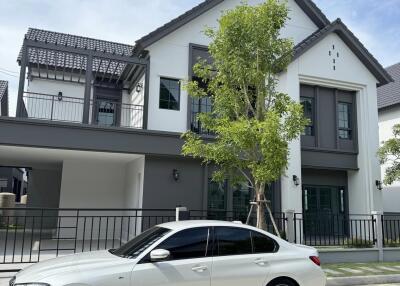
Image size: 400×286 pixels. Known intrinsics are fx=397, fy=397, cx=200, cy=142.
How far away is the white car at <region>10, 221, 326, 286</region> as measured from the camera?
5109mm

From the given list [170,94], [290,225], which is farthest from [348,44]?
[290,225]

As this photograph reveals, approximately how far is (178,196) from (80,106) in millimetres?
6144

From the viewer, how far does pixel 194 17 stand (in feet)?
47.5

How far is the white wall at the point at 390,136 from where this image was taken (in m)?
18.9

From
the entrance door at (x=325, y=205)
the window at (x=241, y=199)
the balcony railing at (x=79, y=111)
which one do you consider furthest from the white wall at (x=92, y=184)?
the entrance door at (x=325, y=205)

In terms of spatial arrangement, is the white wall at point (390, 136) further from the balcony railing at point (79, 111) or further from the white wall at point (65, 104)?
the balcony railing at point (79, 111)

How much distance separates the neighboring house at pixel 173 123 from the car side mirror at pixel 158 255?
697cm

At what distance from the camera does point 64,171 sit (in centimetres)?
1492

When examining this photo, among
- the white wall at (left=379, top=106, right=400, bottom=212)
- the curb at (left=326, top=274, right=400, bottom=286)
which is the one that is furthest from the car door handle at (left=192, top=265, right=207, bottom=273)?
the white wall at (left=379, top=106, right=400, bottom=212)

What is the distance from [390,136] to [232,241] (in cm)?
1668

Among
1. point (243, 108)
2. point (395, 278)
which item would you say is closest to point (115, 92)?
point (243, 108)

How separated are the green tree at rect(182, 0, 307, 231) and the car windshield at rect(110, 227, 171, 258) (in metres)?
3.05

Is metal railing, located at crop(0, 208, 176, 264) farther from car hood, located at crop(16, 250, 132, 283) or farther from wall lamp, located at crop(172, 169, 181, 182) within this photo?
car hood, located at crop(16, 250, 132, 283)

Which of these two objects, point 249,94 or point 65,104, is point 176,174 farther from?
point 65,104
